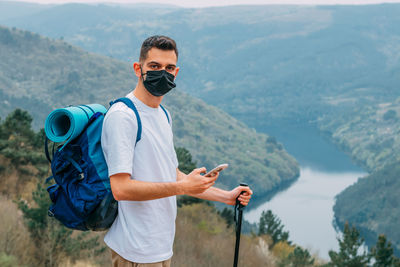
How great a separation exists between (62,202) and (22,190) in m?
9.01

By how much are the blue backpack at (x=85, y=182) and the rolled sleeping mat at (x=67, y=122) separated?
0.04m

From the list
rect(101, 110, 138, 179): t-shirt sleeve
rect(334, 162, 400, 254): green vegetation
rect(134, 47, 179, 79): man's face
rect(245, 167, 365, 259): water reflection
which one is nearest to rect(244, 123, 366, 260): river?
rect(245, 167, 365, 259): water reflection

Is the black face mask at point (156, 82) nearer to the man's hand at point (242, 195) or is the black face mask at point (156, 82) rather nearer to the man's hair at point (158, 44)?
the man's hair at point (158, 44)

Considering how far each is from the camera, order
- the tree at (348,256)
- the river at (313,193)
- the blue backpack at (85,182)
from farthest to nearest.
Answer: the river at (313,193), the tree at (348,256), the blue backpack at (85,182)

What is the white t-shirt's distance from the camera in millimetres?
2023

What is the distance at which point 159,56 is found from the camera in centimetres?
224

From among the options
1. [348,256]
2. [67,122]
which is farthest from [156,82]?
[348,256]

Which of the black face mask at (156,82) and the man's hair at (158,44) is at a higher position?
the man's hair at (158,44)

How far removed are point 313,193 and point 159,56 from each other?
98947mm

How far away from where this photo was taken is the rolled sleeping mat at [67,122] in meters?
2.11

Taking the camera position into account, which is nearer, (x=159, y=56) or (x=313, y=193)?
(x=159, y=56)

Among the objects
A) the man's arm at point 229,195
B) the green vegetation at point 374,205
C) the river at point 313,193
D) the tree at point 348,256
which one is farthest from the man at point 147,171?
the green vegetation at point 374,205

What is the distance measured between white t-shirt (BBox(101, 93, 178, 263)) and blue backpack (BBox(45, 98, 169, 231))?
0.05m

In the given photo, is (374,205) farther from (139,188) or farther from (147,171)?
(139,188)
